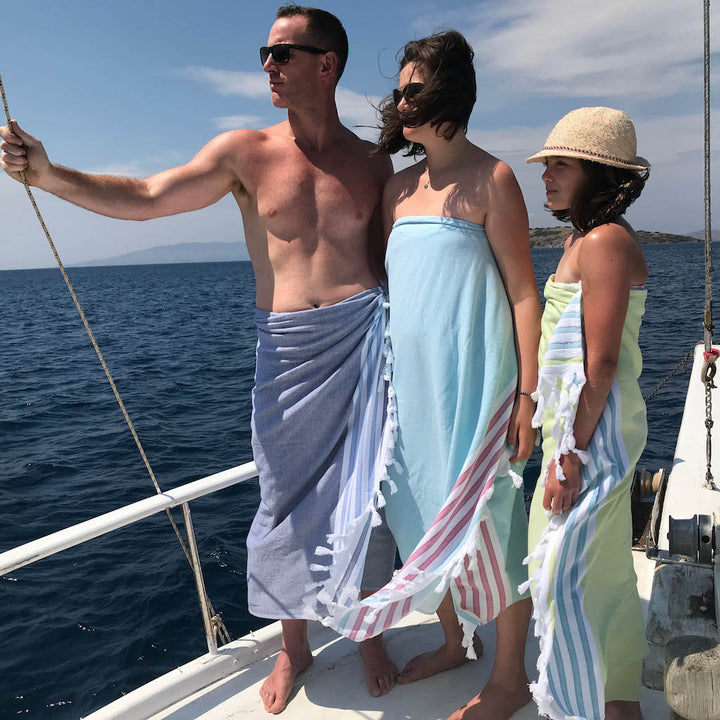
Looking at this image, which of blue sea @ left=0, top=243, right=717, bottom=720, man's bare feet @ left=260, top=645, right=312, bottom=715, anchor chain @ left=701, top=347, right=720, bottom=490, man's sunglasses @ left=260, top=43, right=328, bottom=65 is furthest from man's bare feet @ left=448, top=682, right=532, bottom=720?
blue sea @ left=0, top=243, right=717, bottom=720

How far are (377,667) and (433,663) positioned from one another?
181mm

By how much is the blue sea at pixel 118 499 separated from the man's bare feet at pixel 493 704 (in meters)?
3.35

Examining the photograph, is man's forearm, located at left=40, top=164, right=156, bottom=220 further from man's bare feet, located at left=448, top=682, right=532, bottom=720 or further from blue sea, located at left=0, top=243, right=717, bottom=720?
blue sea, located at left=0, top=243, right=717, bottom=720

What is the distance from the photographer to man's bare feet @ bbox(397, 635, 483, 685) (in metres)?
2.27

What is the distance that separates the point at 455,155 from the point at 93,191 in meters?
1.00

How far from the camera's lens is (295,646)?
231 centimetres

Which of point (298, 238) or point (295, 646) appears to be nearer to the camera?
point (298, 238)

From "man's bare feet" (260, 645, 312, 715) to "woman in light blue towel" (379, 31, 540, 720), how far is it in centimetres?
54

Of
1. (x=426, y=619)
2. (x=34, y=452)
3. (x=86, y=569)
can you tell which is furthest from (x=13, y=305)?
(x=426, y=619)

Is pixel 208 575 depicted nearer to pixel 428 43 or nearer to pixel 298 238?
pixel 298 238

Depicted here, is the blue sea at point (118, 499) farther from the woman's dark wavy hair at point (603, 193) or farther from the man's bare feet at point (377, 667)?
the woman's dark wavy hair at point (603, 193)

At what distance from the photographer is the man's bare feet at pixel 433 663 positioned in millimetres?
2271

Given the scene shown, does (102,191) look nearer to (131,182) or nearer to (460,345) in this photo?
(131,182)

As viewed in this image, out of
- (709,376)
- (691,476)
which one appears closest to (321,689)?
(709,376)
